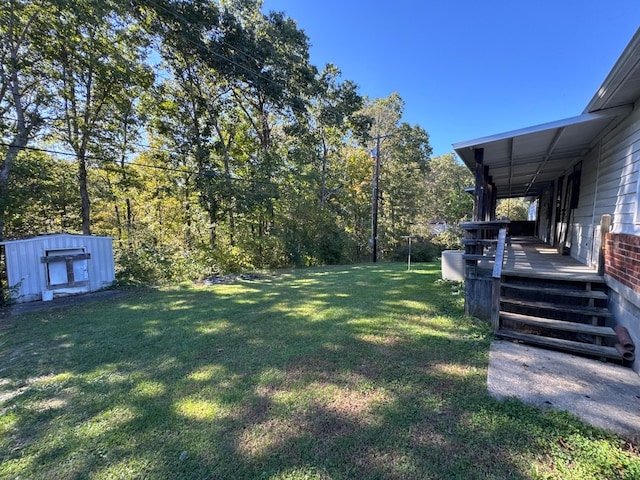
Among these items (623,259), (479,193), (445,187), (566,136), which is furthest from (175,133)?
(445,187)

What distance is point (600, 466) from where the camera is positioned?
155 centimetres

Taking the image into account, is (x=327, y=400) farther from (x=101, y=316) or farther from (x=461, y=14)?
(x=461, y=14)

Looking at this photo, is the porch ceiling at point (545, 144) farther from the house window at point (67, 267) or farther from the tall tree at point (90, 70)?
the tall tree at point (90, 70)

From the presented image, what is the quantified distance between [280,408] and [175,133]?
1342 cm

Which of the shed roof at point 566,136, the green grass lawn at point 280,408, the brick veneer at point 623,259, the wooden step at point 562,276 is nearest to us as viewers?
the green grass lawn at point 280,408

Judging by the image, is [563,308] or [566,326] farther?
[563,308]

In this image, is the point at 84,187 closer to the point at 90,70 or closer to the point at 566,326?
the point at 90,70

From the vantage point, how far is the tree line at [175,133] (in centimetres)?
801

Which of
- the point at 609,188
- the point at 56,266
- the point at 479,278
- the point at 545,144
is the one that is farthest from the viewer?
the point at 56,266

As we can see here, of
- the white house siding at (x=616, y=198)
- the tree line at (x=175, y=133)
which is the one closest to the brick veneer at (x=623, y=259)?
the white house siding at (x=616, y=198)

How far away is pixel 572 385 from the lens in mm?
2369

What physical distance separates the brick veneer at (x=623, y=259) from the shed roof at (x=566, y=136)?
65.0 inches

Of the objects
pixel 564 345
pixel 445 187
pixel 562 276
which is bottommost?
pixel 564 345

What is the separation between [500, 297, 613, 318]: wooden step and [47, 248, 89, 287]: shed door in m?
9.49
